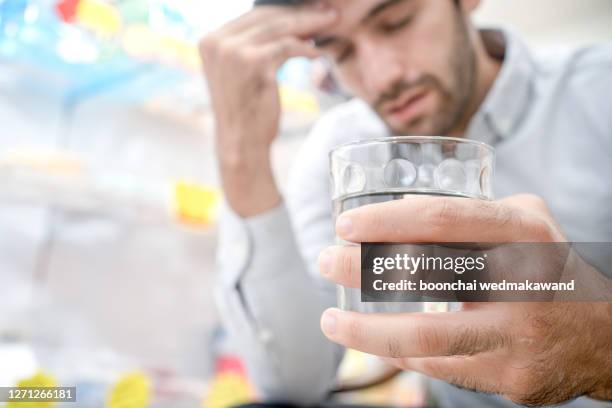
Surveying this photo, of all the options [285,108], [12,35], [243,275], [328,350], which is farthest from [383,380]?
[12,35]

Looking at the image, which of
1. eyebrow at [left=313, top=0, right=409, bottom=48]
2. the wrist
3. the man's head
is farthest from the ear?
the wrist

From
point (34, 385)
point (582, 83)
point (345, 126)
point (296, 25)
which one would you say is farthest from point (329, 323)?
point (582, 83)

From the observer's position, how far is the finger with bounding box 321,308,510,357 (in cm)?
24

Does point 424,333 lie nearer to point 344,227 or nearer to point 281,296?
point 344,227

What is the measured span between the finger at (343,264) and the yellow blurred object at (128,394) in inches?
9.0

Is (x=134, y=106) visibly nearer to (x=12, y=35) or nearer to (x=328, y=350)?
(x=12, y=35)

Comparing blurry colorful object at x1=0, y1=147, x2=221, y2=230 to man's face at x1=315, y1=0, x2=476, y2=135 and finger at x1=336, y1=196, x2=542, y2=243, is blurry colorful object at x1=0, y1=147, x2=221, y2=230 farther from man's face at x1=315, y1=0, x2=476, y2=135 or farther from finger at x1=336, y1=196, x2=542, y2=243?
finger at x1=336, y1=196, x2=542, y2=243

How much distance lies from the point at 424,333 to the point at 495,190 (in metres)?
0.39

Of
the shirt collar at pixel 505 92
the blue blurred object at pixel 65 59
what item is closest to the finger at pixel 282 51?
the blue blurred object at pixel 65 59

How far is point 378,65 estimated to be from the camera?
504mm

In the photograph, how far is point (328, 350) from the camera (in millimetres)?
643

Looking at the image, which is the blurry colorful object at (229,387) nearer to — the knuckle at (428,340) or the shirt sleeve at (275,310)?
the shirt sleeve at (275,310)

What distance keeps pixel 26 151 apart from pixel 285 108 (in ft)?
0.98

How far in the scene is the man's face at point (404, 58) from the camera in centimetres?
49
